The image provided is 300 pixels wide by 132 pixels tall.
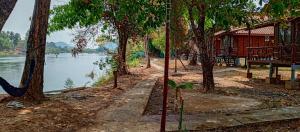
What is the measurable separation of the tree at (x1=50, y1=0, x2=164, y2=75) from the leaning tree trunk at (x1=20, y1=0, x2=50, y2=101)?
0.96 metres

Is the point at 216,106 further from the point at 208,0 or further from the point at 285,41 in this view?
the point at 285,41

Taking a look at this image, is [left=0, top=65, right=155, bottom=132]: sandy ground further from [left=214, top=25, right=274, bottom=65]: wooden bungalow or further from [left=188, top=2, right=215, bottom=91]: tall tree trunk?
[left=214, top=25, right=274, bottom=65]: wooden bungalow

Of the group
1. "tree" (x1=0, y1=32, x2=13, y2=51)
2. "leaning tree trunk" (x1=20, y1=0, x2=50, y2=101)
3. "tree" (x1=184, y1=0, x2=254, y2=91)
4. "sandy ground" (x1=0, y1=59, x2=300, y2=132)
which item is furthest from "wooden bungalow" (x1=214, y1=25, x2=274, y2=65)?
"tree" (x1=0, y1=32, x2=13, y2=51)

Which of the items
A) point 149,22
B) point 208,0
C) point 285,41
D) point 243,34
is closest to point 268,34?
point 243,34

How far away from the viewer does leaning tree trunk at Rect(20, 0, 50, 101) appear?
10.7 m

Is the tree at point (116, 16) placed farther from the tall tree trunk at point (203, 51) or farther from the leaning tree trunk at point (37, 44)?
the tall tree trunk at point (203, 51)

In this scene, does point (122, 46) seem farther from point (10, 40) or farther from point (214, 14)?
point (10, 40)

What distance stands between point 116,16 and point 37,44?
5.10 m

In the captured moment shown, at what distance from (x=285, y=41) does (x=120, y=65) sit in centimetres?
976

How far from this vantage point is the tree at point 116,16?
11.4 metres

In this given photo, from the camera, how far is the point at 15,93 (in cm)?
819

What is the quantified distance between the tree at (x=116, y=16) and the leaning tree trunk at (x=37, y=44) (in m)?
0.96

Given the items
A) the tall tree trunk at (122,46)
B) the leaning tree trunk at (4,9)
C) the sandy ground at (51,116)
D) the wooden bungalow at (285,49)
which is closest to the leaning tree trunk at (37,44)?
the sandy ground at (51,116)

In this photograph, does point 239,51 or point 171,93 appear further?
point 239,51
